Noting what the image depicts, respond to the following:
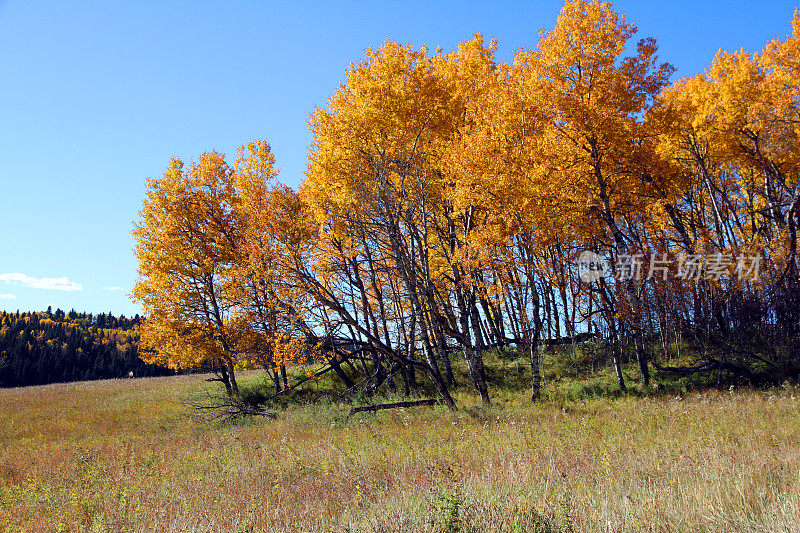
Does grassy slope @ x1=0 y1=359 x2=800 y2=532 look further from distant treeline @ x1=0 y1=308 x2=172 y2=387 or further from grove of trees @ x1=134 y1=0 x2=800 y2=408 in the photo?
distant treeline @ x1=0 y1=308 x2=172 y2=387

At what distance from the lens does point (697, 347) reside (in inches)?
689

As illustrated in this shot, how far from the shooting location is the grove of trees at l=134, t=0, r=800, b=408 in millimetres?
13555

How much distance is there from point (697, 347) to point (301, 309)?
15643 mm

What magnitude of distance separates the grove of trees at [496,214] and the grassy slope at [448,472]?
2888 millimetres

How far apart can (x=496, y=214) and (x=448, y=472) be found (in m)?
9.11

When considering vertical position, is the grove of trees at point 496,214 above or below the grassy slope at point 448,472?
above

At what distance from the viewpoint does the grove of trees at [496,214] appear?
44.5ft

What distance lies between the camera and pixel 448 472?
6527mm

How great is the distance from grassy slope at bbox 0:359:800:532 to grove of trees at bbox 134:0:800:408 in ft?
9.47

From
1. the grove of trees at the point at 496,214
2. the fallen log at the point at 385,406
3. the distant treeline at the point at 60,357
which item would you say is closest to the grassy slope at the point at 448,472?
the fallen log at the point at 385,406

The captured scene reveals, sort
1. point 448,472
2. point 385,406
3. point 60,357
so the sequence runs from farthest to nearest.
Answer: point 60,357, point 385,406, point 448,472

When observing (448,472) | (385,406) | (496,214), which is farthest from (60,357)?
(448,472)

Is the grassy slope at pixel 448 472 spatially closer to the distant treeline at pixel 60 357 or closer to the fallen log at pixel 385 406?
the fallen log at pixel 385 406

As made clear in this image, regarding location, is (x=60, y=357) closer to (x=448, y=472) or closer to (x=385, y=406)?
(x=385, y=406)
